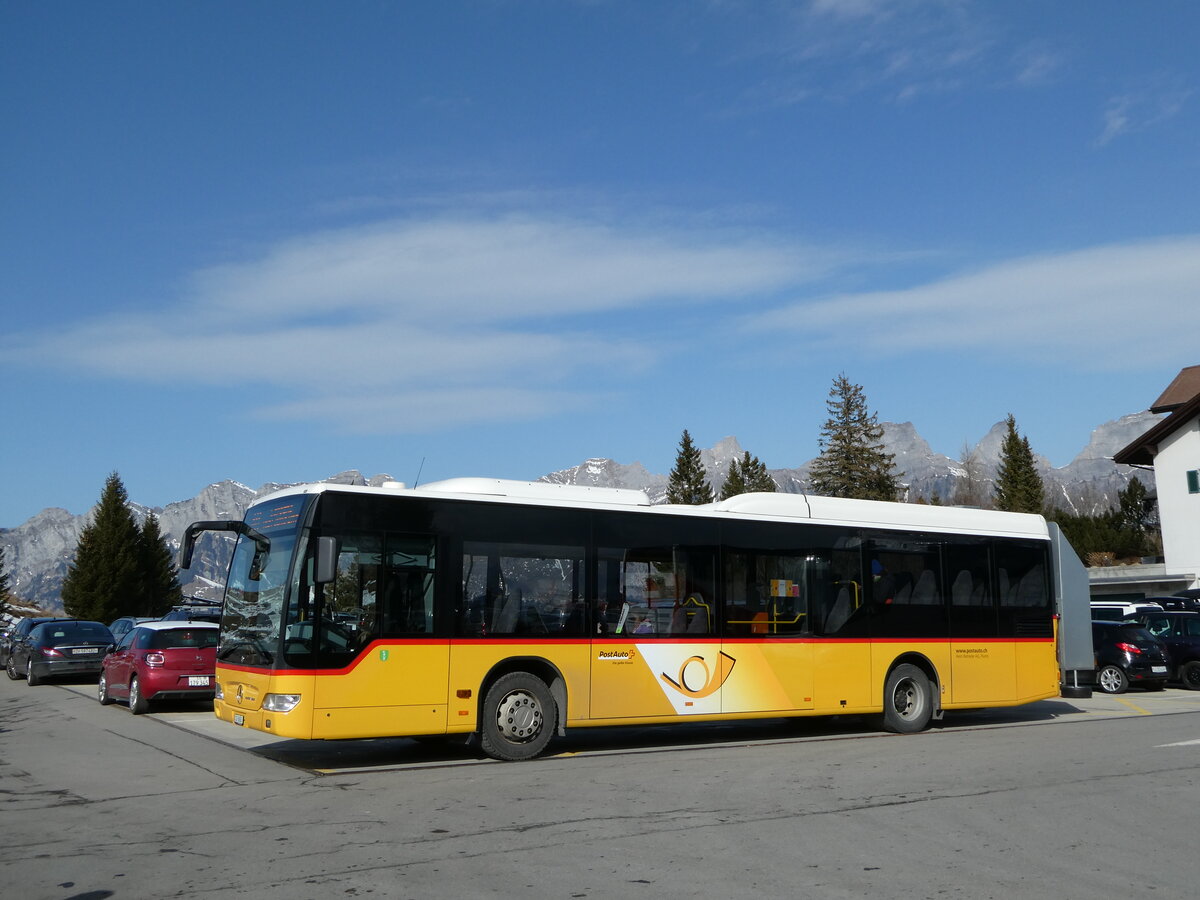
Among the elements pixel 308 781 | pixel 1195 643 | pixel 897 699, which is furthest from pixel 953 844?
pixel 1195 643

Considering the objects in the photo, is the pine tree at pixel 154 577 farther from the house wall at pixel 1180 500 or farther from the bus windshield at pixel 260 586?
the bus windshield at pixel 260 586

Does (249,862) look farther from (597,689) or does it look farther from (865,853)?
(597,689)

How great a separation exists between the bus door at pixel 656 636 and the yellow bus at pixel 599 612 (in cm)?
2

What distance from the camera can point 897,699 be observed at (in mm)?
16250

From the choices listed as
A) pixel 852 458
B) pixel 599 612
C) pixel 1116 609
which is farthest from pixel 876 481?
pixel 599 612

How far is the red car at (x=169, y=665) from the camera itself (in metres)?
18.7

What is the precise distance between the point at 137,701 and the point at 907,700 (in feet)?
40.7

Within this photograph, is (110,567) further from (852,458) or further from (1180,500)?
(1180,500)

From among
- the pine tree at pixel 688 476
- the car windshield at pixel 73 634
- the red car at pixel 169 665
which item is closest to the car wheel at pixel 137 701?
the red car at pixel 169 665

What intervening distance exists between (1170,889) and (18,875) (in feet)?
23.6

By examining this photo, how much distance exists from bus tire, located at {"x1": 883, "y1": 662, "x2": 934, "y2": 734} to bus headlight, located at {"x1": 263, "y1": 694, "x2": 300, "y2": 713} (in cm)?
850

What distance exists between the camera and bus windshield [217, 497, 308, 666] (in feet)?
38.5

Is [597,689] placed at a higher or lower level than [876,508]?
lower

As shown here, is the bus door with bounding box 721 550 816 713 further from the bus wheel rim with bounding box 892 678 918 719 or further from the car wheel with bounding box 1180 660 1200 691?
the car wheel with bounding box 1180 660 1200 691
